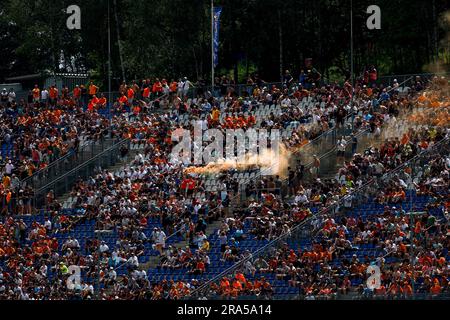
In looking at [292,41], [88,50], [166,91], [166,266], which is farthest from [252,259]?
[88,50]

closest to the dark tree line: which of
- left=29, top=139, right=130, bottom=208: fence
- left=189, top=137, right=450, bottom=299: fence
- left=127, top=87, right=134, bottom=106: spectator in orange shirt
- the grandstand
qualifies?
left=127, top=87, right=134, bottom=106: spectator in orange shirt

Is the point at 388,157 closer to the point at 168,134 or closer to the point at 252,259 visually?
the point at 252,259

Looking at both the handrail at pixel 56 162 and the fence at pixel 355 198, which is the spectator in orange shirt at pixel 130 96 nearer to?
the handrail at pixel 56 162

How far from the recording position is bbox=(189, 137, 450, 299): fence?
36.8m

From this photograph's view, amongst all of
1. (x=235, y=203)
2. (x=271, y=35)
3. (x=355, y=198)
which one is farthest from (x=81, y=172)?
(x=271, y=35)

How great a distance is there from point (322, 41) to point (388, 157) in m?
22.0

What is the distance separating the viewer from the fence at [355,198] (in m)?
36.8

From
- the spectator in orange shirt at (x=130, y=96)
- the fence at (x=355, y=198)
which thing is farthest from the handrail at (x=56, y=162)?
the fence at (x=355, y=198)

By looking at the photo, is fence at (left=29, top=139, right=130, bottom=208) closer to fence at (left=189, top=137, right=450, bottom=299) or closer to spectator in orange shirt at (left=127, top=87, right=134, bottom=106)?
spectator in orange shirt at (left=127, top=87, right=134, bottom=106)

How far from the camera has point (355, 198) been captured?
122 ft

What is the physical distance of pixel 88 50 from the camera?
6881cm

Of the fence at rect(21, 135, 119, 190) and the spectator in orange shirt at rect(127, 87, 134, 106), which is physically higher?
the spectator in orange shirt at rect(127, 87, 134, 106)

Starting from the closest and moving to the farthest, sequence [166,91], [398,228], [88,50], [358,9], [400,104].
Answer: [398,228] → [400,104] → [166,91] → [358,9] → [88,50]

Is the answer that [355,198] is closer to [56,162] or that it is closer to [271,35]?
[56,162]
